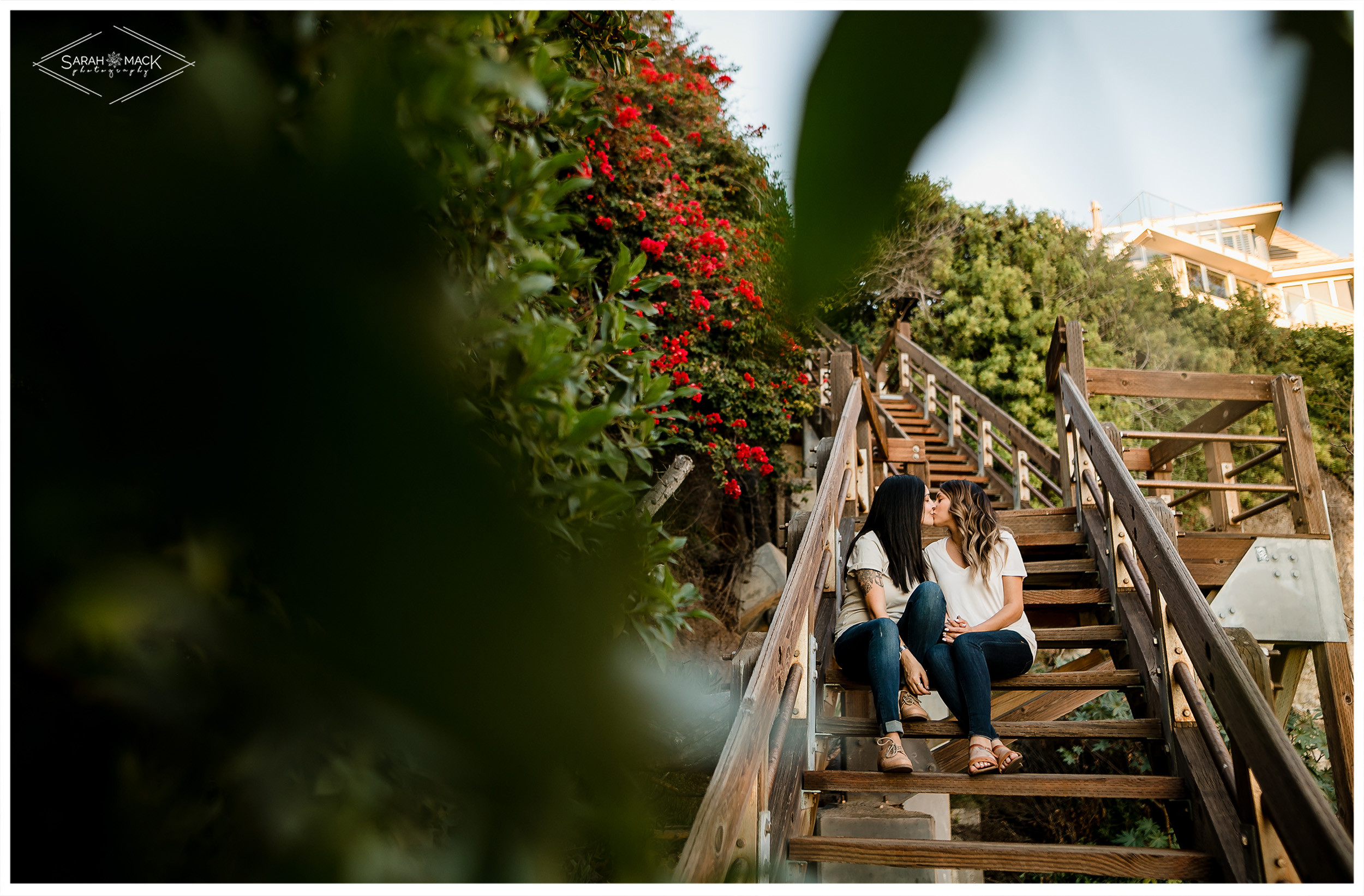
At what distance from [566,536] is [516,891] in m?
0.12

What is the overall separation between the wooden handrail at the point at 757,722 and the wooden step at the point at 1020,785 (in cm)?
34

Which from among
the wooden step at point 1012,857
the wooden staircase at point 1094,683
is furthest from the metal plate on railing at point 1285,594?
the wooden step at point 1012,857

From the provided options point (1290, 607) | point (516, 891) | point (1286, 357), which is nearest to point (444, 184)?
point (516, 891)

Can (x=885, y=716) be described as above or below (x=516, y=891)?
above

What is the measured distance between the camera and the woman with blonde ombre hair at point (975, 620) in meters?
2.14

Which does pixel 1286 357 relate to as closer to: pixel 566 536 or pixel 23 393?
pixel 566 536

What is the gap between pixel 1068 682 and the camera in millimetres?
2467

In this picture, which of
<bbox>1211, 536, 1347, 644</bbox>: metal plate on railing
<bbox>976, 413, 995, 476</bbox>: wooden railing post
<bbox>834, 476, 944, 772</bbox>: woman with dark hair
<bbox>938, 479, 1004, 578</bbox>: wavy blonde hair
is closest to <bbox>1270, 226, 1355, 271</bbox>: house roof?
<bbox>834, 476, 944, 772</bbox>: woman with dark hair

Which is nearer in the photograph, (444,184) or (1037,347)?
(444,184)

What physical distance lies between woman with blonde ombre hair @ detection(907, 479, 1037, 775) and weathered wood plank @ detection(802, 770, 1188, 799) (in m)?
0.05

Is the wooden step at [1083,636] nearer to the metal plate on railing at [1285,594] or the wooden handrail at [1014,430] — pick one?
the metal plate on railing at [1285,594]

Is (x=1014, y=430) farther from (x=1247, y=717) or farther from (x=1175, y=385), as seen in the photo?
(x=1247, y=717)

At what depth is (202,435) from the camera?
7.6 inches

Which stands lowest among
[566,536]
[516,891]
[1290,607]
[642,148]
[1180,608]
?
[516,891]
